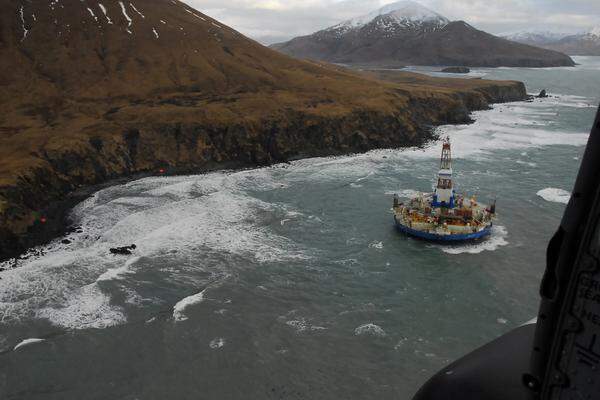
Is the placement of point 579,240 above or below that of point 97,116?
above

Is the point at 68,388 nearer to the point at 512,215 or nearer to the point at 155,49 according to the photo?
the point at 512,215

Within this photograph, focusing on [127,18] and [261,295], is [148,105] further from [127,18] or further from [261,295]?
[261,295]

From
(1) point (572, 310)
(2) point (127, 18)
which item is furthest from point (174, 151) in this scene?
(1) point (572, 310)

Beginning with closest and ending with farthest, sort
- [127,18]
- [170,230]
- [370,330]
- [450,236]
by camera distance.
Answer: [370,330], [450,236], [170,230], [127,18]

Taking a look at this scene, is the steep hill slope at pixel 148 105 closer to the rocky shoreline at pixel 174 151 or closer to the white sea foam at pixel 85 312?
the rocky shoreline at pixel 174 151

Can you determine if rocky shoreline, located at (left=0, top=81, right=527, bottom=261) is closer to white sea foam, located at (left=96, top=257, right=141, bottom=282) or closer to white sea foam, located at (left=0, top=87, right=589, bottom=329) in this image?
white sea foam, located at (left=0, top=87, right=589, bottom=329)

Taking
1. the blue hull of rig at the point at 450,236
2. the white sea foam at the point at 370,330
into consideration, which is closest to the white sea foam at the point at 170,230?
the blue hull of rig at the point at 450,236

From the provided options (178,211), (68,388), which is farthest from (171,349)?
(178,211)

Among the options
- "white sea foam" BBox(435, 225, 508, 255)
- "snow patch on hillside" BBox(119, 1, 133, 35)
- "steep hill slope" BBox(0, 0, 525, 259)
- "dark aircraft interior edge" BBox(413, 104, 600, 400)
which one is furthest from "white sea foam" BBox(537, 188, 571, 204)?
"snow patch on hillside" BBox(119, 1, 133, 35)
